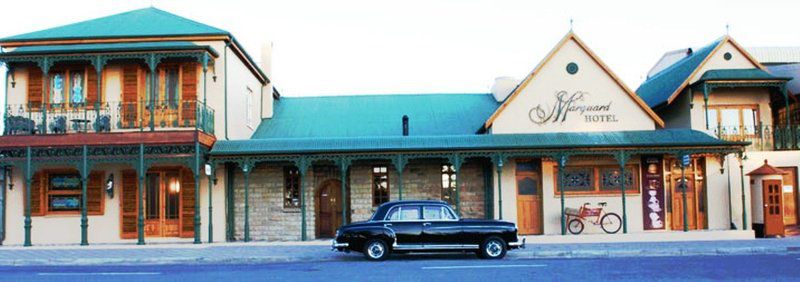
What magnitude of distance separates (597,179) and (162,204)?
42.6ft

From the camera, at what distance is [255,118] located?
27.0 m

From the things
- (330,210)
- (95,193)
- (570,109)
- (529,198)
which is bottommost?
(330,210)

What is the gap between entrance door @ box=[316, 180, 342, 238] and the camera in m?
24.4

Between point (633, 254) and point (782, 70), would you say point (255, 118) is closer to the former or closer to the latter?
point (633, 254)

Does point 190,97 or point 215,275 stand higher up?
point 190,97

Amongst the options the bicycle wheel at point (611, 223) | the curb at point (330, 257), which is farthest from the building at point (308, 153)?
the curb at point (330, 257)

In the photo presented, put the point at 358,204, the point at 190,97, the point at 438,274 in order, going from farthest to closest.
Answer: the point at 358,204 < the point at 190,97 < the point at 438,274

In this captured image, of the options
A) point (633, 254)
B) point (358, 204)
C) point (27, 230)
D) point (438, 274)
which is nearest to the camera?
point (438, 274)

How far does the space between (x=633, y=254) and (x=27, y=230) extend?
51.0 ft

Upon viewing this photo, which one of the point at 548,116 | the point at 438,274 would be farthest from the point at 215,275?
the point at 548,116

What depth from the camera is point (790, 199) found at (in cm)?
2398

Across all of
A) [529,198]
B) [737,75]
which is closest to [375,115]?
[529,198]

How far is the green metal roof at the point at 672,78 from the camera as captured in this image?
25033 millimetres

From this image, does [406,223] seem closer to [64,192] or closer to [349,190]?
[349,190]
